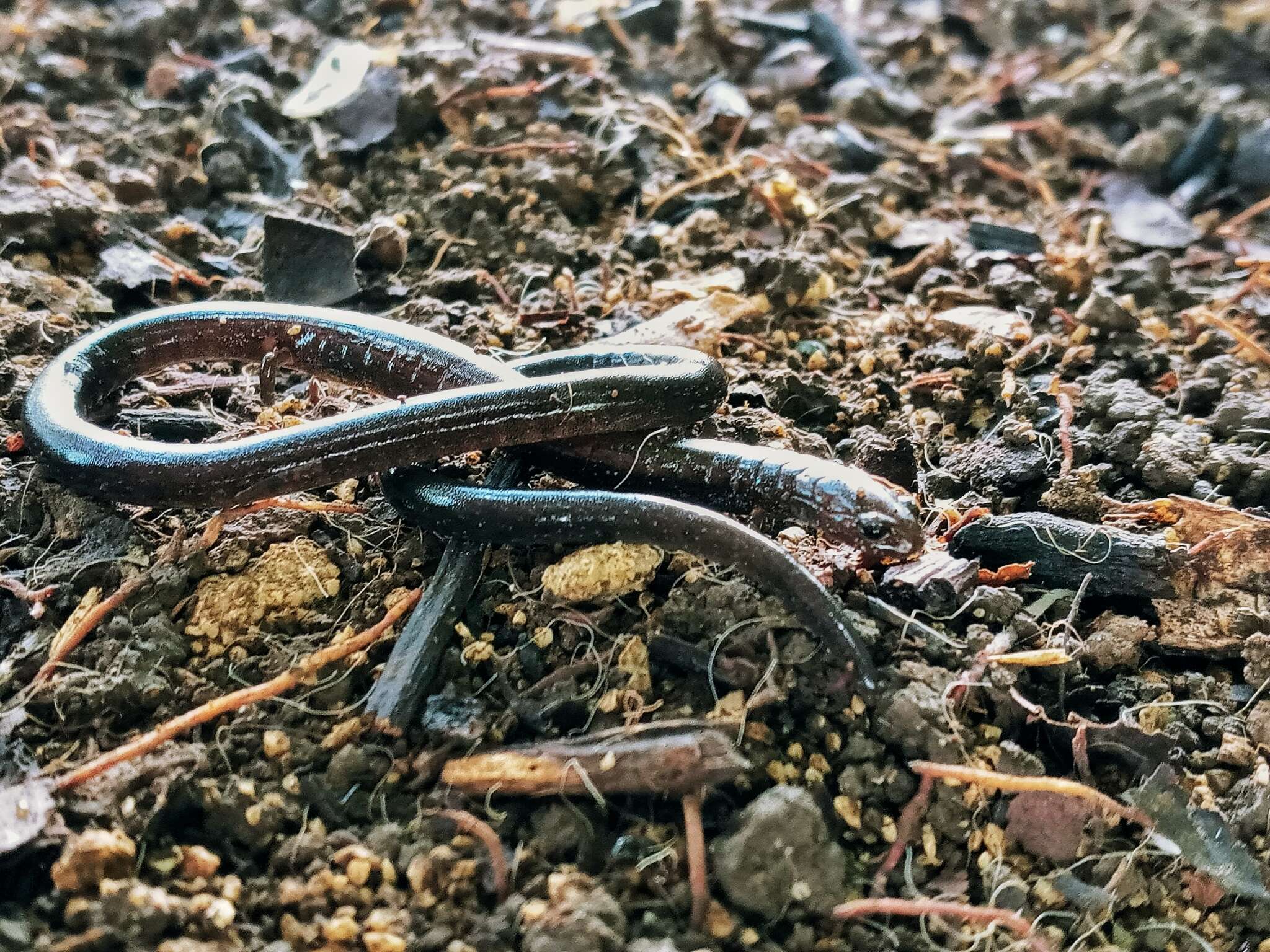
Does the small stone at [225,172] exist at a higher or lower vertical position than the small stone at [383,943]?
higher

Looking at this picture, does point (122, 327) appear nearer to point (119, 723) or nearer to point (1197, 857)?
point (119, 723)

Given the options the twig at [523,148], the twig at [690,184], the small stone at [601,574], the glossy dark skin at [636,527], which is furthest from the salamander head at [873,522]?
the twig at [523,148]

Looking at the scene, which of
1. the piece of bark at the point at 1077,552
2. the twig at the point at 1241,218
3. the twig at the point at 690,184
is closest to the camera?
the piece of bark at the point at 1077,552

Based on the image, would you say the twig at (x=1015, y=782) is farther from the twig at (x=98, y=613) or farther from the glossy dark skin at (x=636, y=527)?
the twig at (x=98, y=613)

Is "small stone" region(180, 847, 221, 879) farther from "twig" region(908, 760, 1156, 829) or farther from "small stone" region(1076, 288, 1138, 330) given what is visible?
"small stone" region(1076, 288, 1138, 330)

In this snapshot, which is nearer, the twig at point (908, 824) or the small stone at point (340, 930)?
the small stone at point (340, 930)

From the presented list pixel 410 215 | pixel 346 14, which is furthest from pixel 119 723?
pixel 346 14

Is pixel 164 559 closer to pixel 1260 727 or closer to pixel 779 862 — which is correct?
pixel 779 862

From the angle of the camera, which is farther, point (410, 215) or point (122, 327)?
point (410, 215)

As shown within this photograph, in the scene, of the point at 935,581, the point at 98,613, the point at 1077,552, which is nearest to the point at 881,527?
the point at 935,581
